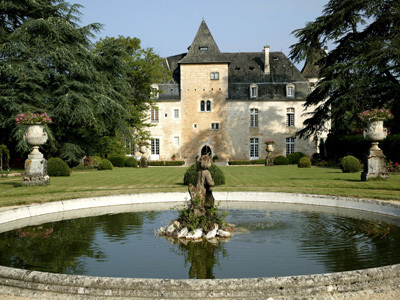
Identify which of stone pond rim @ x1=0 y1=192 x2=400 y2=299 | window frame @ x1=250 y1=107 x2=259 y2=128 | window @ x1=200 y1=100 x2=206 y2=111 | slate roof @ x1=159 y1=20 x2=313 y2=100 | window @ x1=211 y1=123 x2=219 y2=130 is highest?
slate roof @ x1=159 y1=20 x2=313 y2=100

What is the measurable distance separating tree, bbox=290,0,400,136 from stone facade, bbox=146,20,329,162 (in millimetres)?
10878

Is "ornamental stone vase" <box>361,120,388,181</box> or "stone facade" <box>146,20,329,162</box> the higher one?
"stone facade" <box>146,20,329,162</box>

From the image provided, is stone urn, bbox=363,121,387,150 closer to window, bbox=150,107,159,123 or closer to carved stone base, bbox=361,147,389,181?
carved stone base, bbox=361,147,389,181

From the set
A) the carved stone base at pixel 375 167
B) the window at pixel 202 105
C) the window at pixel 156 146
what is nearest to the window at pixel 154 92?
the window at pixel 156 146

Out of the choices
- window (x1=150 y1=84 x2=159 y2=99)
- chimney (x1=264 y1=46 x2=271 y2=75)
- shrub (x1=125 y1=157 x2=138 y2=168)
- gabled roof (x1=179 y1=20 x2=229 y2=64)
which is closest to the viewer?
shrub (x1=125 y1=157 x2=138 y2=168)

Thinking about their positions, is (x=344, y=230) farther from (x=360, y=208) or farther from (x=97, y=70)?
(x=97, y=70)

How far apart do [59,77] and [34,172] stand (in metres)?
10.7

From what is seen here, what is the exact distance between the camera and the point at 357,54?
2328cm

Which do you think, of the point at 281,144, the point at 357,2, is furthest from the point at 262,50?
the point at 357,2

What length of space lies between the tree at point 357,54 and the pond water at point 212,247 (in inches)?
595

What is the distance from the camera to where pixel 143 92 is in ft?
109

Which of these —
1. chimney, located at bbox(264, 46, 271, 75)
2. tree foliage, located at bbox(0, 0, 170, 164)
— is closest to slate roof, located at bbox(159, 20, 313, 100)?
chimney, located at bbox(264, 46, 271, 75)

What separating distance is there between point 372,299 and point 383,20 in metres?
22.4

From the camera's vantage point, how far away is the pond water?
184 inches
